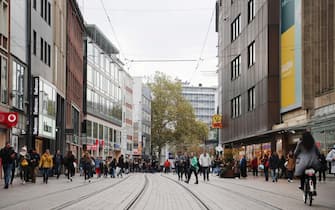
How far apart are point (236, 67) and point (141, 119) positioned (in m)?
81.1

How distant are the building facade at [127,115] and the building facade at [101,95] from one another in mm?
6328

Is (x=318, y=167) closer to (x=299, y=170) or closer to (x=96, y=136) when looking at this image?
(x=299, y=170)

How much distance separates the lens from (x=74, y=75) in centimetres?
6712

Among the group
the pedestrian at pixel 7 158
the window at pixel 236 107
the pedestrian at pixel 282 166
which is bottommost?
the pedestrian at pixel 282 166

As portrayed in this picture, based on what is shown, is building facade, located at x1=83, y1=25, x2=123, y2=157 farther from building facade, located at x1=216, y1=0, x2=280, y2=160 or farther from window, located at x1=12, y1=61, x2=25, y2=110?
window, located at x1=12, y1=61, x2=25, y2=110

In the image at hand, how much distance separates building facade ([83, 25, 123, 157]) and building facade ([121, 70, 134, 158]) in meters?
6.33

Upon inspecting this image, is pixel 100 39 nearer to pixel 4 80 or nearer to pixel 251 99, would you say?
pixel 251 99

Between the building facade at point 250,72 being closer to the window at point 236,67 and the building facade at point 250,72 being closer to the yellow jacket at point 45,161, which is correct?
the window at point 236,67

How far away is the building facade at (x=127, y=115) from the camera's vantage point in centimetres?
11476

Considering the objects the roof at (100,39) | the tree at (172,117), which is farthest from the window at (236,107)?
the tree at (172,117)

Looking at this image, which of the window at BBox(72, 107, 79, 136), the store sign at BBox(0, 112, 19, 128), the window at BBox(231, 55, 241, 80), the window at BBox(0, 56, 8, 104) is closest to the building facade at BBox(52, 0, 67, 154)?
the window at BBox(72, 107, 79, 136)

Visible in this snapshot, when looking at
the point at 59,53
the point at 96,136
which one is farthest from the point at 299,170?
the point at 96,136

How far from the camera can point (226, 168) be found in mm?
46188

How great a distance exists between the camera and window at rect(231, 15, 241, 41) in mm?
58938
